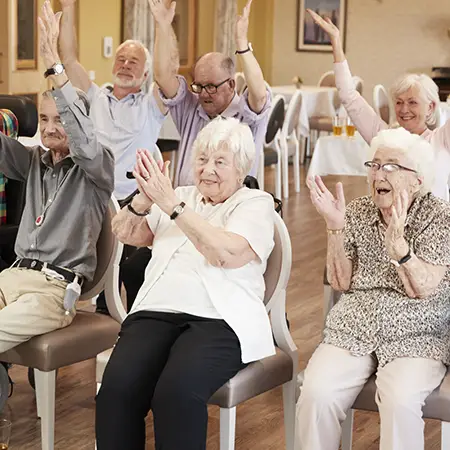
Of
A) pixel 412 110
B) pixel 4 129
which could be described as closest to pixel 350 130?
pixel 412 110

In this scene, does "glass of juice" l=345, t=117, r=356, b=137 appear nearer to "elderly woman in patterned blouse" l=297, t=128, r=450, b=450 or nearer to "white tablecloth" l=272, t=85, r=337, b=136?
"white tablecloth" l=272, t=85, r=337, b=136

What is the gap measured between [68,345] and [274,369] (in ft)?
2.24

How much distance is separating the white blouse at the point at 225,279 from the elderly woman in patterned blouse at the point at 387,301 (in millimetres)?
187

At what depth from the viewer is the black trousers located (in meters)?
2.52

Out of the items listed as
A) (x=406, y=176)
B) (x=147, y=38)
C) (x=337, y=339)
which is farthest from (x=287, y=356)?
(x=147, y=38)

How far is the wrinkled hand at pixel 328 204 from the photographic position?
2.70 m

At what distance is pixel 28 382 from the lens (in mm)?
3811

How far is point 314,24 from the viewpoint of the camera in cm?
1374

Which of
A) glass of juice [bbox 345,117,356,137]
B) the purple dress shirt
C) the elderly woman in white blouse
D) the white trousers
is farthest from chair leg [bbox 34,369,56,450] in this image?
glass of juice [bbox 345,117,356,137]

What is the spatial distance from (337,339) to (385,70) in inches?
439

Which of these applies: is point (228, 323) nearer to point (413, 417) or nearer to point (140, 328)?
point (140, 328)

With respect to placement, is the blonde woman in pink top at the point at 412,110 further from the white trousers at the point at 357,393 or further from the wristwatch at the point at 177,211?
the wristwatch at the point at 177,211

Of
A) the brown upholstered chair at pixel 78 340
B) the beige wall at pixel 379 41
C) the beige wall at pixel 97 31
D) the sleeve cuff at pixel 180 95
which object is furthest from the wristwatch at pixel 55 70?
the beige wall at pixel 379 41

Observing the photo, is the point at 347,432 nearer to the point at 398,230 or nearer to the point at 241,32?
the point at 398,230
